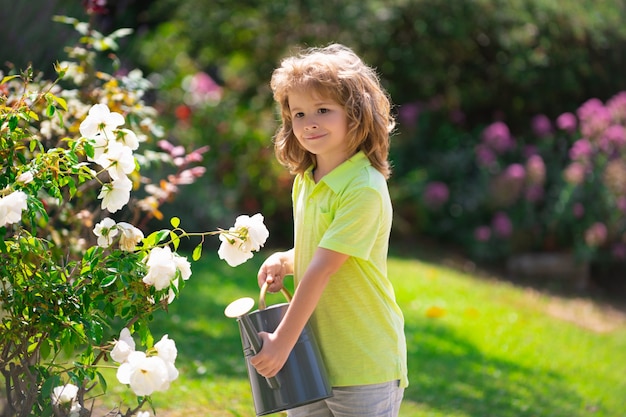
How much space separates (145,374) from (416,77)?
7248mm

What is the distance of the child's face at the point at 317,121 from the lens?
7.64 ft

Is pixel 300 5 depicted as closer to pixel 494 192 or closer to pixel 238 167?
pixel 238 167

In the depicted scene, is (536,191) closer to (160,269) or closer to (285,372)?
(285,372)

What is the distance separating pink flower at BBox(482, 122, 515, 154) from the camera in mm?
8344

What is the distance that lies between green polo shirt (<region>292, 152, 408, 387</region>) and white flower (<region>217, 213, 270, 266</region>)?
17 centimetres

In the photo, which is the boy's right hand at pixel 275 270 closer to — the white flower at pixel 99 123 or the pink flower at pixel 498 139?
the white flower at pixel 99 123

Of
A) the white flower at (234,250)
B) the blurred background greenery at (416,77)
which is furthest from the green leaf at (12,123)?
the blurred background greenery at (416,77)

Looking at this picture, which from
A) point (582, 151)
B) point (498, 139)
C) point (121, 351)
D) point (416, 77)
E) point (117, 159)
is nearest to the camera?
point (121, 351)

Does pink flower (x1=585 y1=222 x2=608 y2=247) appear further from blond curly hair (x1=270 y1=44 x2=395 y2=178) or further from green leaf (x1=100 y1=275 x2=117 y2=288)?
green leaf (x1=100 y1=275 x2=117 y2=288)

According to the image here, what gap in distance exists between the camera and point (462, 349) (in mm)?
5289

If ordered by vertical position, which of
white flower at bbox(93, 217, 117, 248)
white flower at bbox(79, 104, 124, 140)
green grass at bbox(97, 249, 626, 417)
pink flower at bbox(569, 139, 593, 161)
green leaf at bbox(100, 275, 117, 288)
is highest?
white flower at bbox(79, 104, 124, 140)

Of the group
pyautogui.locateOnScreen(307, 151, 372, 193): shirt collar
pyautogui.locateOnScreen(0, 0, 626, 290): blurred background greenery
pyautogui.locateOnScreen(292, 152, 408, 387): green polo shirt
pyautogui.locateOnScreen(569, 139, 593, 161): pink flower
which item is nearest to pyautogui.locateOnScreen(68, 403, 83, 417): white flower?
pyautogui.locateOnScreen(292, 152, 408, 387): green polo shirt

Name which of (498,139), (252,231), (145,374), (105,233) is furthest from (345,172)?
(498,139)

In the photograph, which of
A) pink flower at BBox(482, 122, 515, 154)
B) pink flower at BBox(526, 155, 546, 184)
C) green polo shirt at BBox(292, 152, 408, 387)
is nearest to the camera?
green polo shirt at BBox(292, 152, 408, 387)
